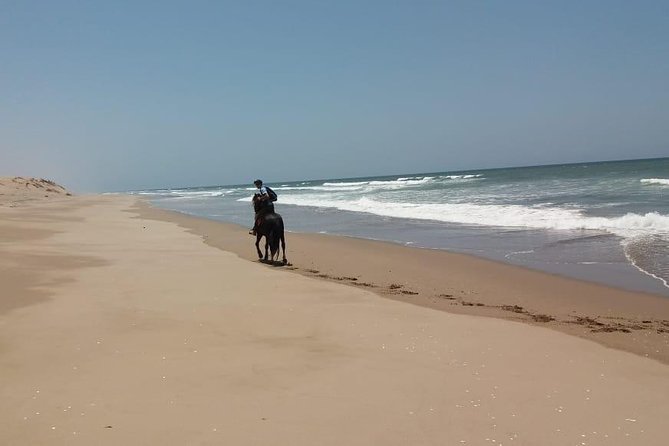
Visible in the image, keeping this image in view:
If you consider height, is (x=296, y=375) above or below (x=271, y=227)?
below

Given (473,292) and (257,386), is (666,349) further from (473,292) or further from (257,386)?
(257,386)

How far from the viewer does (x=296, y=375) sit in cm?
455

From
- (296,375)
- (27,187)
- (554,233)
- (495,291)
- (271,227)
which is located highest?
(27,187)

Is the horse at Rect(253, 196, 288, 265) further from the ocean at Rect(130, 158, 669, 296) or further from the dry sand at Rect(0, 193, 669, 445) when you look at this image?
the dry sand at Rect(0, 193, 669, 445)

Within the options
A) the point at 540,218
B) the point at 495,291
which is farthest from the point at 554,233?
the point at 495,291

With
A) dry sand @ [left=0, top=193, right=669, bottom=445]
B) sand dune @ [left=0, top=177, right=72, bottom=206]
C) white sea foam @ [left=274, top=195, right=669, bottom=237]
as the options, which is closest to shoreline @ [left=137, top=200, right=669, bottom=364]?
dry sand @ [left=0, top=193, right=669, bottom=445]

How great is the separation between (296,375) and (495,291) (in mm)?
5358

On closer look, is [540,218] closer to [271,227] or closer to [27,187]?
[271,227]

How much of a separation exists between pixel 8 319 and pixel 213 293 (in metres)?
2.67

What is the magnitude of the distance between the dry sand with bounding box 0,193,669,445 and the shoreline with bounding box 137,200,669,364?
0.63 m

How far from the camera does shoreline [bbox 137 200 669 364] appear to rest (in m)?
6.48

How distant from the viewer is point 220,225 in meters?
22.2

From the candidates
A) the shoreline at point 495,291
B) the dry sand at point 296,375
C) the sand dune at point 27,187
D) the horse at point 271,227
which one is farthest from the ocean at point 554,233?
the sand dune at point 27,187

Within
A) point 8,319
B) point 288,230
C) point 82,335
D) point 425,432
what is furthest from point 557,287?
point 288,230
